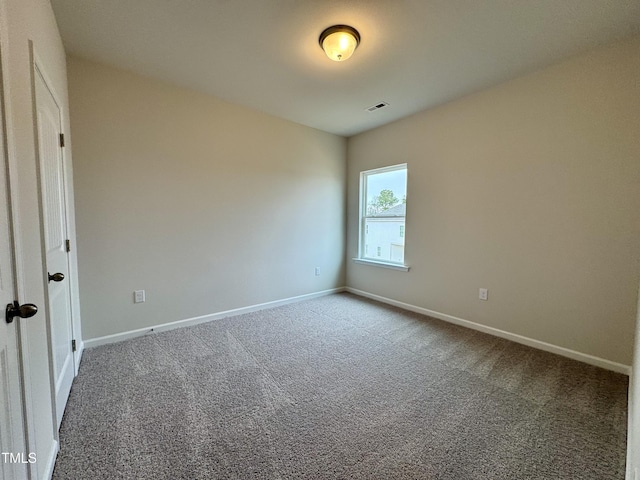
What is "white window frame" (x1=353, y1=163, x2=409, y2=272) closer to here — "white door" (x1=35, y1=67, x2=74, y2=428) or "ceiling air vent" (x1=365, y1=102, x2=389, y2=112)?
"ceiling air vent" (x1=365, y1=102, x2=389, y2=112)

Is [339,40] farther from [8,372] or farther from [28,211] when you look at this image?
[8,372]

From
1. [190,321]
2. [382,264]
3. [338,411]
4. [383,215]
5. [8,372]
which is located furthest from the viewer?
[383,215]

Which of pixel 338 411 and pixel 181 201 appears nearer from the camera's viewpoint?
pixel 338 411

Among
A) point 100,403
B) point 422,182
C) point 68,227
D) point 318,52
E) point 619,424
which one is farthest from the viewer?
point 422,182

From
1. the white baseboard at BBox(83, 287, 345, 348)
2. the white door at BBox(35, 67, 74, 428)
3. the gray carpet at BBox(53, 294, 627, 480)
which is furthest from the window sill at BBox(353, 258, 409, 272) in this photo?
the white door at BBox(35, 67, 74, 428)

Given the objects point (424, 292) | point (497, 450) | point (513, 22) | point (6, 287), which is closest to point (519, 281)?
point (424, 292)

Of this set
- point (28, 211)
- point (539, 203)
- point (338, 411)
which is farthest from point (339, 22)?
point (338, 411)

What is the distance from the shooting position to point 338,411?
66.1 inches

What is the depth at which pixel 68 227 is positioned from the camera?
6.81 ft

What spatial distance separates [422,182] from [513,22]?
173 centimetres

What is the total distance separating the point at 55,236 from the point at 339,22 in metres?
2.39

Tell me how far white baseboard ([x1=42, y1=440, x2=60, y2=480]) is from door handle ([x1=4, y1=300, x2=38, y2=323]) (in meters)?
0.66

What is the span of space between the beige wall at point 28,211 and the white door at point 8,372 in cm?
5

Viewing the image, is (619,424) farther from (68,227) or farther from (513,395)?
(68,227)
